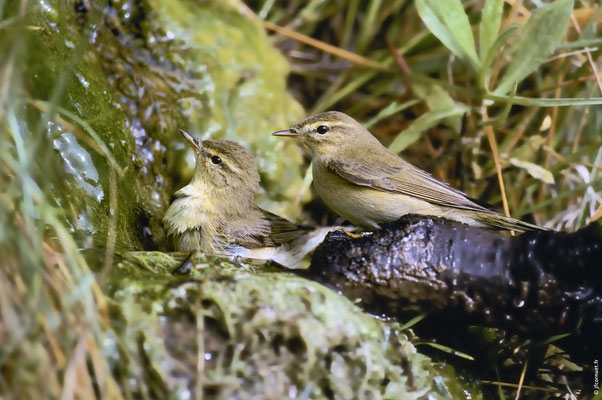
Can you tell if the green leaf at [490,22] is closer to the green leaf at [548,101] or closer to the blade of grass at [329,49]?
the green leaf at [548,101]

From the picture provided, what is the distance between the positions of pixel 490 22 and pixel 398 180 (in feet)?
4.03

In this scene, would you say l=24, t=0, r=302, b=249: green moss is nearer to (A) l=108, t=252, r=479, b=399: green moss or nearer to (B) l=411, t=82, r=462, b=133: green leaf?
(A) l=108, t=252, r=479, b=399: green moss

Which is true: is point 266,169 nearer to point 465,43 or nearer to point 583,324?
point 465,43

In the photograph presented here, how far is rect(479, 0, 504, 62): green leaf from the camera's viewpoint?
479 centimetres

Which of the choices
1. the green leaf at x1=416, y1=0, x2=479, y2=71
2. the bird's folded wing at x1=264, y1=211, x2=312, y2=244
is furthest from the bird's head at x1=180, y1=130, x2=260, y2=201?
the green leaf at x1=416, y1=0, x2=479, y2=71

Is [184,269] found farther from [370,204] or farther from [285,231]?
[370,204]

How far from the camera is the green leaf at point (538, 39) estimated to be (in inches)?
178

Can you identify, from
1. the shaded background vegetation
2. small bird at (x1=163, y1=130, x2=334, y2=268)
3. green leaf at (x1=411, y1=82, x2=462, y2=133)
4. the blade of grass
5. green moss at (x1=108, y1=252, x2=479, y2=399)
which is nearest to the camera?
the shaded background vegetation

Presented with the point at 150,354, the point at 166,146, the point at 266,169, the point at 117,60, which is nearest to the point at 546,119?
the point at 266,169

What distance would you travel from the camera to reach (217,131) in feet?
17.2

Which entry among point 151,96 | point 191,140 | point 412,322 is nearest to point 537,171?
point 412,322

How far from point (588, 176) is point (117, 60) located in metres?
3.39

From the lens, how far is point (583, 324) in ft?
11.7

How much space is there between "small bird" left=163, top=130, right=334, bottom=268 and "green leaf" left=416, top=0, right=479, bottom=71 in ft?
4.94
